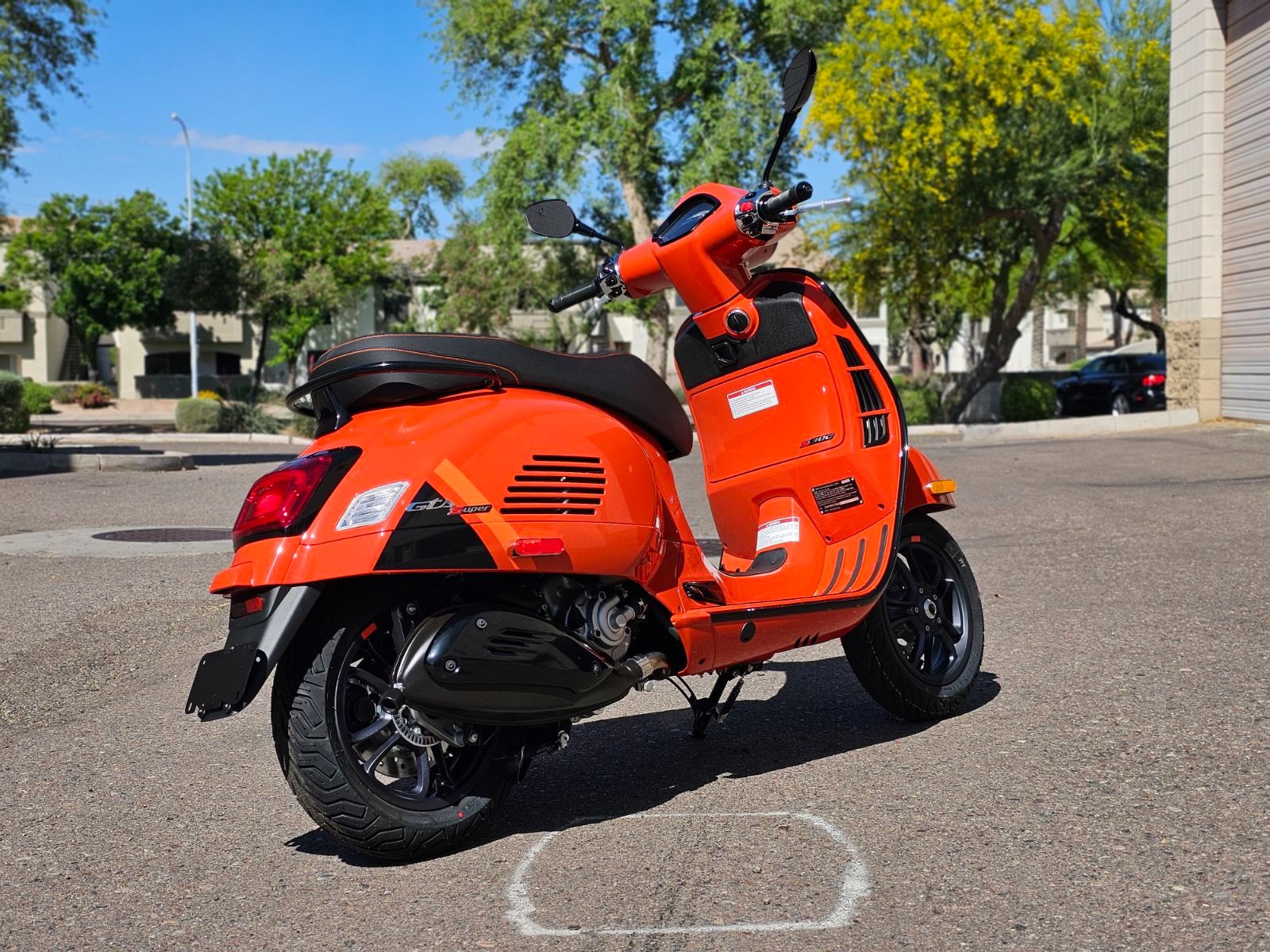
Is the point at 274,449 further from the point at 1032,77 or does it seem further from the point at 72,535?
the point at 1032,77

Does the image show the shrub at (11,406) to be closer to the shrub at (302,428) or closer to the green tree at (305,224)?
the shrub at (302,428)

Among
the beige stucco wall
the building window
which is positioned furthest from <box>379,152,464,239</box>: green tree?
the beige stucco wall

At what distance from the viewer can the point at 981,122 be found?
82.8ft

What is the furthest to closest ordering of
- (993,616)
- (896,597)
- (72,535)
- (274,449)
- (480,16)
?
(480,16) < (274,449) < (72,535) < (993,616) < (896,597)

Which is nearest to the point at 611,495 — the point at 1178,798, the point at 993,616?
the point at 1178,798

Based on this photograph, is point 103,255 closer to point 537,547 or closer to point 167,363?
point 167,363

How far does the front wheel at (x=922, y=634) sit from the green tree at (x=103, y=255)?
50896 millimetres

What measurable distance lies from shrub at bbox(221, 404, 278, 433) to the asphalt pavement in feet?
69.9

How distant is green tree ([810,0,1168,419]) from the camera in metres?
25.3

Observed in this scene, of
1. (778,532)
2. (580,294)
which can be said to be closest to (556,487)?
(778,532)

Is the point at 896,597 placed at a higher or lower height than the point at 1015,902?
higher

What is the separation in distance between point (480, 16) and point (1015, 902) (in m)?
29.5

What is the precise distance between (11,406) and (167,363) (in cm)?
4050

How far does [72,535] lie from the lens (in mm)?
9734
